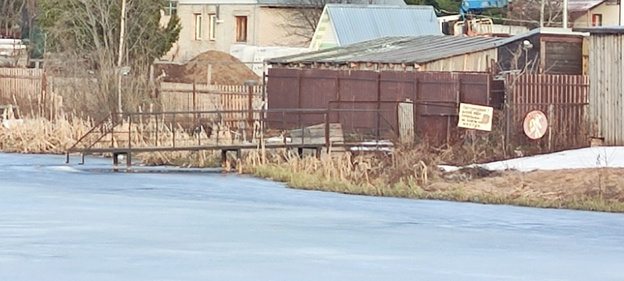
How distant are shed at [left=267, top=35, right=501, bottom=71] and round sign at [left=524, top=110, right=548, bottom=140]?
594 cm

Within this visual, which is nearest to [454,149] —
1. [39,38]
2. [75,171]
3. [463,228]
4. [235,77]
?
[75,171]

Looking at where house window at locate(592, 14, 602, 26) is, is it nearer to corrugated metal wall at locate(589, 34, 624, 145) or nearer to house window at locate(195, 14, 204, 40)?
house window at locate(195, 14, 204, 40)

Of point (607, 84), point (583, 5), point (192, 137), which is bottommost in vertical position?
point (192, 137)

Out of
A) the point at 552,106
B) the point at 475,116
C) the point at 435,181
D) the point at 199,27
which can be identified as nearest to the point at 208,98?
the point at 552,106

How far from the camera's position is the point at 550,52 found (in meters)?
37.8

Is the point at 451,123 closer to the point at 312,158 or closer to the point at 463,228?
the point at 312,158

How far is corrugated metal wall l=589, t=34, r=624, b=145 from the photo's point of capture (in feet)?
107

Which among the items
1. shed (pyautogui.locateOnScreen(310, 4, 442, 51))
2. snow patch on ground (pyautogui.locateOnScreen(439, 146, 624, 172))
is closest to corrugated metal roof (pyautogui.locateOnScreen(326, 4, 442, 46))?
shed (pyautogui.locateOnScreen(310, 4, 442, 51))

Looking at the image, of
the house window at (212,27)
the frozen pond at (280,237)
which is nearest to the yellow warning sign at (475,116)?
the frozen pond at (280,237)

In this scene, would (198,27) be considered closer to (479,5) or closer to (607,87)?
(479,5)

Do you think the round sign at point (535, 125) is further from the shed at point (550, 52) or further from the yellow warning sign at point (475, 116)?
the shed at point (550, 52)

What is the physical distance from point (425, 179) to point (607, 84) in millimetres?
7880

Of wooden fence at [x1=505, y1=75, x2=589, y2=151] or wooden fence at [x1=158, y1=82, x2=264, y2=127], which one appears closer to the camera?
wooden fence at [x1=505, y1=75, x2=589, y2=151]

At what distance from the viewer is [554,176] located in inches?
1043
